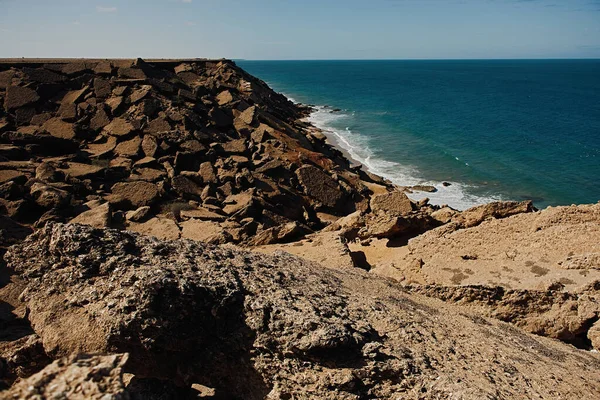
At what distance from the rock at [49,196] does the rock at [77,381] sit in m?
10.4

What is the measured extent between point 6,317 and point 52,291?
3.31 meters

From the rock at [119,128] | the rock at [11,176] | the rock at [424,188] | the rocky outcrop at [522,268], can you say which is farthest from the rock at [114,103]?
the rock at [424,188]

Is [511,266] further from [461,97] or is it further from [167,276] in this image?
[461,97]

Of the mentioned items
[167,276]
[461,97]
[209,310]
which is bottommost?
[209,310]

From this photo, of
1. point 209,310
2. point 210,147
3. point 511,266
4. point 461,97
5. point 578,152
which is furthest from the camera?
point 461,97

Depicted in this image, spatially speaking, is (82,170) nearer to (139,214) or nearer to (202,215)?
(139,214)

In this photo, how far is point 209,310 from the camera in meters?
4.58

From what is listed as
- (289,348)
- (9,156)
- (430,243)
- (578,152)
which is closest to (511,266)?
→ (430,243)

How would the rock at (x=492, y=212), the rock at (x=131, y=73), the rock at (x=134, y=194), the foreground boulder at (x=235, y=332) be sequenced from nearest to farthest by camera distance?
the foreground boulder at (x=235, y=332), the rock at (x=492, y=212), the rock at (x=134, y=194), the rock at (x=131, y=73)

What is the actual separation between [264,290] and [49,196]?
998cm

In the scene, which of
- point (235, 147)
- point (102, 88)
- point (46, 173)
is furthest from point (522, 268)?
point (102, 88)

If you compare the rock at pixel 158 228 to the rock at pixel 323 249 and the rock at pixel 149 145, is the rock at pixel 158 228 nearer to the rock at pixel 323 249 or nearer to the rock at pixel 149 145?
the rock at pixel 323 249

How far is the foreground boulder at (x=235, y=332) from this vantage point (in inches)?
169

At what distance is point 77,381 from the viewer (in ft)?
9.55
